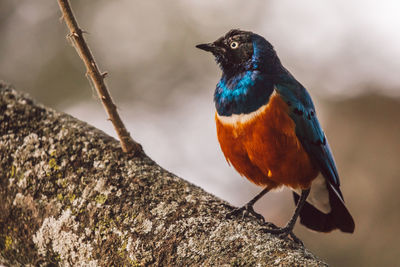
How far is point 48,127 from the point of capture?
8.85 feet

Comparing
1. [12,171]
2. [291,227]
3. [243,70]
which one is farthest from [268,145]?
[12,171]

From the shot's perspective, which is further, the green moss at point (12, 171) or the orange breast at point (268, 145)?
the orange breast at point (268, 145)

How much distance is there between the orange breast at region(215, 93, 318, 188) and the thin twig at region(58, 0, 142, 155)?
0.86m

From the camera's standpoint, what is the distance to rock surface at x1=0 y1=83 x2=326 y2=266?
2055 mm

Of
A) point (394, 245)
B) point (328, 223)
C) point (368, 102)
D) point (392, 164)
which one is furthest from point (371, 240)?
point (368, 102)

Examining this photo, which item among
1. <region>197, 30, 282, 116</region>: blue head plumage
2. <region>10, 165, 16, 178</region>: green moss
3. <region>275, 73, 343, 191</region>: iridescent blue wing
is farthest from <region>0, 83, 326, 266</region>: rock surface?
<region>275, 73, 343, 191</region>: iridescent blue wing

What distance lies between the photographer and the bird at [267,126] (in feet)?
10.6

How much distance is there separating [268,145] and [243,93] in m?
0.44

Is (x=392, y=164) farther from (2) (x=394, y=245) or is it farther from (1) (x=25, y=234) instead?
(1) (x=25, y=234)

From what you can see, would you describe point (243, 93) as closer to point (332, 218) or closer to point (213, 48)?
point (213, 48)

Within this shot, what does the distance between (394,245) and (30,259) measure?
3.93 metres

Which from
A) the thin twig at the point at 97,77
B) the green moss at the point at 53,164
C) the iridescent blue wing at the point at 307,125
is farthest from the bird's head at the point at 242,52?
the green moss at the point at 53,164

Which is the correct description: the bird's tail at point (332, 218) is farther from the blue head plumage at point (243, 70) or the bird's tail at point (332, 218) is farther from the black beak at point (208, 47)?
the black beak at point (208, 47)

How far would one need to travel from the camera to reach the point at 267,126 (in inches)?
126
